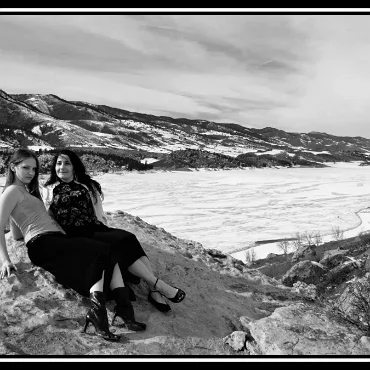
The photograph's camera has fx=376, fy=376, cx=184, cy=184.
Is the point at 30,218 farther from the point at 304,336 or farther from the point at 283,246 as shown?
the point at 283,246

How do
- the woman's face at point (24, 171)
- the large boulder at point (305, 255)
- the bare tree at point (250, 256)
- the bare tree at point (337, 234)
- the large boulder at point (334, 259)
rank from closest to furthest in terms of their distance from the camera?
the woman's face at point (24, 171), the large boulder at point (334, 259), the large boulder at point (305, 255), the bare tree at point (250, 256), the bare tree at point (337, 234)

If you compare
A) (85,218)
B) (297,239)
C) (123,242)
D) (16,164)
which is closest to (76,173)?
(85,218)

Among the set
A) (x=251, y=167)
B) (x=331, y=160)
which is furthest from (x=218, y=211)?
(x=331, y=160)

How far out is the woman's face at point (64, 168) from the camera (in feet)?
18.2

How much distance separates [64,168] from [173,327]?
2756mm

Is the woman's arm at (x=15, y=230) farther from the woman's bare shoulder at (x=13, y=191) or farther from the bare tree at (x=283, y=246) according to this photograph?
the bare tree at (x=283, y=246)

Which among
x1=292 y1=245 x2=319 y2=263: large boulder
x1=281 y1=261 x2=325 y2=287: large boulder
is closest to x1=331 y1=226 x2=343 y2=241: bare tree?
x1=292 y1=245 x2=319 y2=263: large boulder

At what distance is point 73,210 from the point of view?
542cm

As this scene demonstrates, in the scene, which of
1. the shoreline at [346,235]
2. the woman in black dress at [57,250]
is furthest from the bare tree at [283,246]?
the woman in black dress at [57,250]

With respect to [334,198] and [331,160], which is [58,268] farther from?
[331,160]

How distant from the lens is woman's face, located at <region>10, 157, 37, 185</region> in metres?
5.21

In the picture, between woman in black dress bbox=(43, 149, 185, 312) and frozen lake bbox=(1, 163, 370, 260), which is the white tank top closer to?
woman in black dress bbox=(43, 149, 185, 312)

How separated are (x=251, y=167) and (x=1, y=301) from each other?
12364 cm

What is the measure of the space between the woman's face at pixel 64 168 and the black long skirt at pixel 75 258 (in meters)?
0.92
